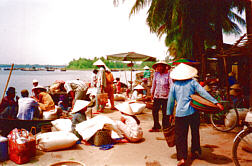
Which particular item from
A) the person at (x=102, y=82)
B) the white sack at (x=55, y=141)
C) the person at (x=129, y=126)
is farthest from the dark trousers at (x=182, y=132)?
the person at (x=102, y=82)

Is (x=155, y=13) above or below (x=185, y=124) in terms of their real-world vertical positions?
above

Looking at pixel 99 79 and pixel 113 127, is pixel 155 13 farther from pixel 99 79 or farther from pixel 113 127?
pixel 113 127

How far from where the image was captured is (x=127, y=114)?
17.6 feet

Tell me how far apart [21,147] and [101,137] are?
5.58 feet

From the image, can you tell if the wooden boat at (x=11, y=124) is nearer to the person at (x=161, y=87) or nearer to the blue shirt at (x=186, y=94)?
the person at (x=161, y=87)

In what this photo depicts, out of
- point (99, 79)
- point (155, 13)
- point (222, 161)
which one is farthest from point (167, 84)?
point (155, 13)

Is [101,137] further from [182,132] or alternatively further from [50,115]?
[50,115]

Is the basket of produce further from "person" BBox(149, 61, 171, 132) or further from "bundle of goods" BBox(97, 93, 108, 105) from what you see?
"bundle of goods" BBox(97, 93, 108, 105)

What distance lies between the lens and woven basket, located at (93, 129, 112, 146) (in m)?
4.97

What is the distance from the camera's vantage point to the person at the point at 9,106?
5828mm

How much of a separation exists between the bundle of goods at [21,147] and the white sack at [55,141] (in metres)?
0.33

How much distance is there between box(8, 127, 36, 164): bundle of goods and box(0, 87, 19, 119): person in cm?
183

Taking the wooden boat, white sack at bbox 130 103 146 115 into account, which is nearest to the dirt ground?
the wooden boat

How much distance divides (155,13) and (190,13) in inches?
65.1
